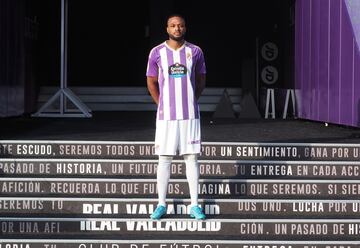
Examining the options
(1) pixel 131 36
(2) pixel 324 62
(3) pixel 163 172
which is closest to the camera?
(3) pixel 163 172

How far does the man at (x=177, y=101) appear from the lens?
6.04 metres

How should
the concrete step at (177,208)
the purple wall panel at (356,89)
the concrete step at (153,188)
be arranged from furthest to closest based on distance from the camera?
the purple wall panel at (356,89)
the concrete step at (153,188)
the concrete step at (177,208)

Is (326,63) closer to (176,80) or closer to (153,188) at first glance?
(153,188)

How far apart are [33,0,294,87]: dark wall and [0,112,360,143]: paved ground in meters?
4.56

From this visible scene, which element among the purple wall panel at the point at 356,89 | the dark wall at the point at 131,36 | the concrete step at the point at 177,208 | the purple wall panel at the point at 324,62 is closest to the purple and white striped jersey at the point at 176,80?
the concrete step at the point at 177,208

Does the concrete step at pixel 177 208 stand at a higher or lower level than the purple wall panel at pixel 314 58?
lower

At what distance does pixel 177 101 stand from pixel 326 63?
524cm

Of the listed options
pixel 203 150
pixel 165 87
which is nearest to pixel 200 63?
pixel 165 87

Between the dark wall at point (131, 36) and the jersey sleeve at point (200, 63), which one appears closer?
the jersey sleeve at point (200, 63)

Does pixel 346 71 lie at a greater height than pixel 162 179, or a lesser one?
greater

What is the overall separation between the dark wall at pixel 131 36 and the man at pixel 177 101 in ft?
33.5

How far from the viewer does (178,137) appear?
609 centimetres

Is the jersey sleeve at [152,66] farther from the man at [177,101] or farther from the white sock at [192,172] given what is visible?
the white sock at [192,172]

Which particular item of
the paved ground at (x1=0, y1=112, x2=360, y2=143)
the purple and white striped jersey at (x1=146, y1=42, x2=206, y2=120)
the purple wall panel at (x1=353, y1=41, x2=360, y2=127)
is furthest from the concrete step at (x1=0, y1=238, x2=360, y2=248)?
the purple wall panel at (x1=353, y1=41, x2=360, y2=127)
